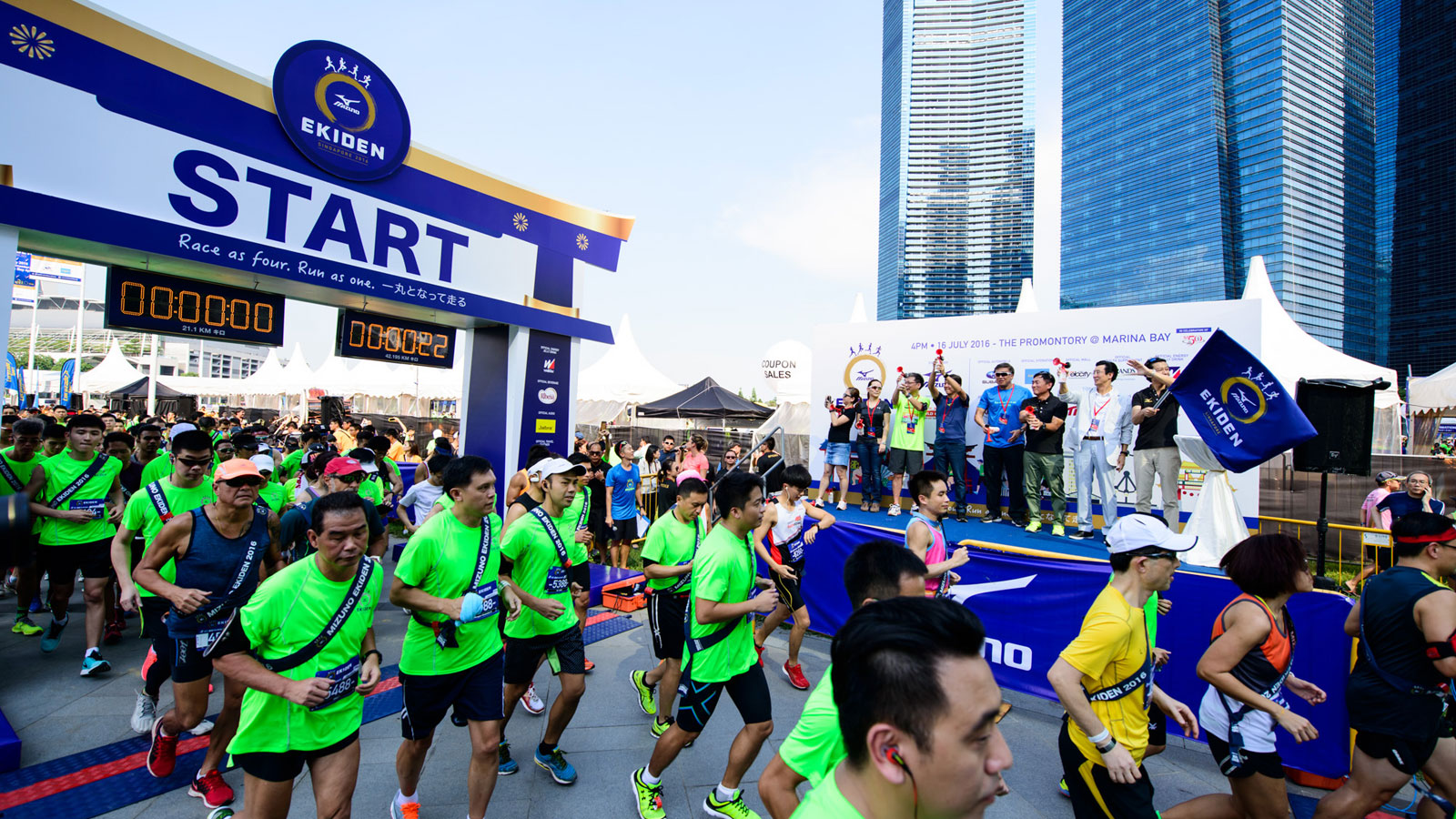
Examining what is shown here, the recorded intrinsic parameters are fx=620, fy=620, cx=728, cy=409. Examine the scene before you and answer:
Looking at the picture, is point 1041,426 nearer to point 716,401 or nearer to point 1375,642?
point 1375,642

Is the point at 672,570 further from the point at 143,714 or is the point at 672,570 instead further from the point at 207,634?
the point at 143,714

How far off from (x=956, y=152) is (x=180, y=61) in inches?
3962

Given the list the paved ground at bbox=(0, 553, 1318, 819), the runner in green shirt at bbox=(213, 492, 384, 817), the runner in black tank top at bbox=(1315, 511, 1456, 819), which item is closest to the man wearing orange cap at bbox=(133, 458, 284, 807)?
the paved ground at bbox=(0, 553, 1318, 819)

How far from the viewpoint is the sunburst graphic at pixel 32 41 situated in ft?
17.4

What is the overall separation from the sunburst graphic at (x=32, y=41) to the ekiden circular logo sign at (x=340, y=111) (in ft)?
5.71

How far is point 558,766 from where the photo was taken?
380 centimetres

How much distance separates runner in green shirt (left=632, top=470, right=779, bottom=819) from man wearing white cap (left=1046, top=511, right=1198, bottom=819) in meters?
1.44

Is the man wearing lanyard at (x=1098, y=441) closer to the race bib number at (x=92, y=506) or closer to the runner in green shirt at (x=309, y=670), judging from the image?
the runner in green shirt at (x=309, y=670)

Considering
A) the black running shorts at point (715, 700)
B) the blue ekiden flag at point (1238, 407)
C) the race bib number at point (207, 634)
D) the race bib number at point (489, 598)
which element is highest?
the blue ekiden flag at point (1238, 407)

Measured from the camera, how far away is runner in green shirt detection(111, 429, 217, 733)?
3885mm

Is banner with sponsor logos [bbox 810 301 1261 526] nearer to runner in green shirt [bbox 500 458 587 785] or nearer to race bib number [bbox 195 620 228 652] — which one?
runner in green shirt [bbox 500 458 587 785]

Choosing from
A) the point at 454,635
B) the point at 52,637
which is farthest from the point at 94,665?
the point at 454,635

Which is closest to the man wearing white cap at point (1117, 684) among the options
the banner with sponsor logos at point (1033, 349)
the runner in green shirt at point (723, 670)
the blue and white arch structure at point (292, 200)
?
the runner in green shirt at point (723, 670)

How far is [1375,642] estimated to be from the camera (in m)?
3.15
